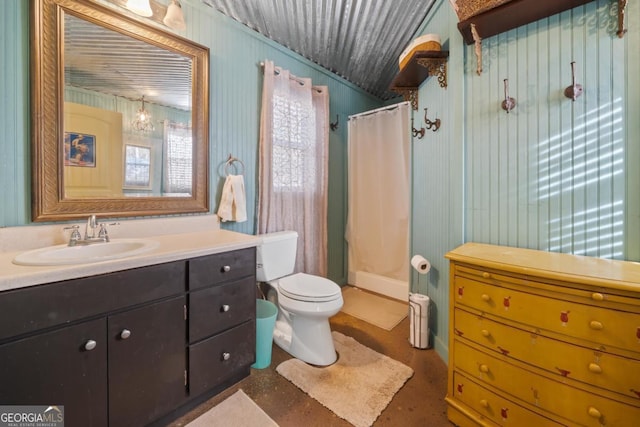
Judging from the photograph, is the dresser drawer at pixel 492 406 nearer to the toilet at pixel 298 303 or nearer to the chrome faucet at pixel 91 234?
the toilet at pixel 298 303

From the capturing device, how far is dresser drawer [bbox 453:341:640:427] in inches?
35.0

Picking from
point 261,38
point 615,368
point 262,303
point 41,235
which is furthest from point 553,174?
point 41,235

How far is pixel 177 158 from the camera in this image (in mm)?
1707

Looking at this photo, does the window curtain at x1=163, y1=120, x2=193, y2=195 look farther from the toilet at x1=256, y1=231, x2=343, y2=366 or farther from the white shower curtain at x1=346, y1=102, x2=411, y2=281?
the white shower curtain at x1=346, y1=102, x2=411, y2=281

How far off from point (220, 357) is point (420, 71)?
2280mm

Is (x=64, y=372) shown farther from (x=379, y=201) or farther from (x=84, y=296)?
(x=379, y=201)

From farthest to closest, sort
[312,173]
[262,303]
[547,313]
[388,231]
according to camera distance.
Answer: [388,231]
[312,173]
[262,303]
[547,313]

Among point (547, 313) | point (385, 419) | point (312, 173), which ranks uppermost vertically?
point (312, 173)

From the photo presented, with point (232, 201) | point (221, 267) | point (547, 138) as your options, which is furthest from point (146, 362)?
point (547, 138)

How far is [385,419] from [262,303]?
1035mm

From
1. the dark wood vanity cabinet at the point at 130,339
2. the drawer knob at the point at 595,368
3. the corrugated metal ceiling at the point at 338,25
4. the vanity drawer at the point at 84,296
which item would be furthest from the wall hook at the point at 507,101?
the vanity drawer at the point at 84,296

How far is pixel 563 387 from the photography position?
961 mm

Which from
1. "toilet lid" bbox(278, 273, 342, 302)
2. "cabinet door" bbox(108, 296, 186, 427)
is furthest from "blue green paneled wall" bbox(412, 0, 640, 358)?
"cabinet door" bbox(108, 296, 186, 427)

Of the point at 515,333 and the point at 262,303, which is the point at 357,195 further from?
the point at 515,333
